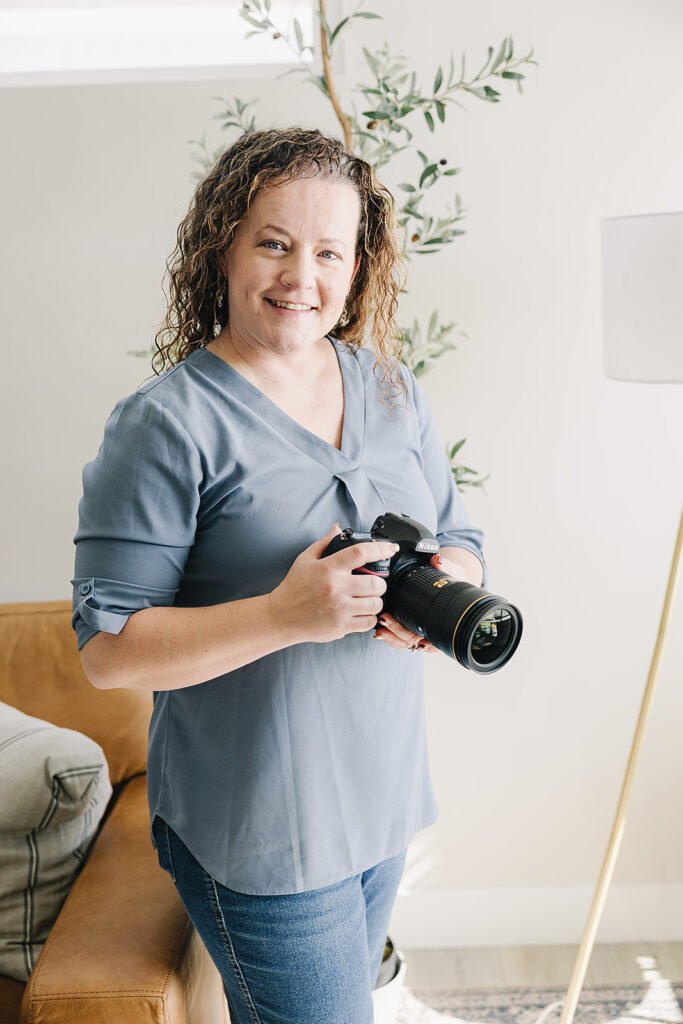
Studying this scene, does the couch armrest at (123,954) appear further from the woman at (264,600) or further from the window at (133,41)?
the window at (133,41)

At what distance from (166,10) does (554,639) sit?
1.44 m

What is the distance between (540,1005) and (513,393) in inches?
46.4

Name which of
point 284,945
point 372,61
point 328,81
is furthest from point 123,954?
point 372,61

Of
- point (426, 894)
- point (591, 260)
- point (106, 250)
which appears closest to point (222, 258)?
point (106, 250)

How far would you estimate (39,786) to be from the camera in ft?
4.33

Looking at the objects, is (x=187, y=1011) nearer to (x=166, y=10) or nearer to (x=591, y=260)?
(x=591, y=260)

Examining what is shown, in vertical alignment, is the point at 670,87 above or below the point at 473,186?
above

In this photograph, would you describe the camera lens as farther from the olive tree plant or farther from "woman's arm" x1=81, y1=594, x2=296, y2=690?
the olive tree plant

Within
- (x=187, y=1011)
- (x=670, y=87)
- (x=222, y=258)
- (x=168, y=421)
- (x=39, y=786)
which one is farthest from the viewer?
(x=670, y=87)

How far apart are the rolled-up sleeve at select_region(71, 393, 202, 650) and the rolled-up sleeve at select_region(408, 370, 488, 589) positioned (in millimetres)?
392

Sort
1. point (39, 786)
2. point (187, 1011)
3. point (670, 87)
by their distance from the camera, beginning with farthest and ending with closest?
1. point (670, 87)
2. point (39, 786)
3. point (187, 1011)

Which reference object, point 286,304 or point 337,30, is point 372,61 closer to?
point 337,30

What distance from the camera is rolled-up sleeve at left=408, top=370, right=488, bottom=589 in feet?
4.07

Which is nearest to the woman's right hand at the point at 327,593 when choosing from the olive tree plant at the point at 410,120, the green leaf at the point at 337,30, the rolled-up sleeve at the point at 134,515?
the rolled-up sleeve at the point at 134,515
